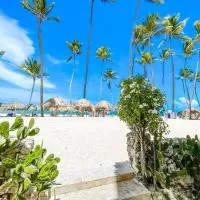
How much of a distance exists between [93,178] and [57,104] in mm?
27791

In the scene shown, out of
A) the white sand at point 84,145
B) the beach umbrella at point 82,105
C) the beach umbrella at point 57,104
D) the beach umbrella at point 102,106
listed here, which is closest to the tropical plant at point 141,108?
the white sand at point 84,145

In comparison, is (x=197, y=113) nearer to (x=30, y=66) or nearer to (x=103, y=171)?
(x=30, y=66)

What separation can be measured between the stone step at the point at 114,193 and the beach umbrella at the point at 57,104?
27.2 metres

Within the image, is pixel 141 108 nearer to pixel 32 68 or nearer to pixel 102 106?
pixel 102 106

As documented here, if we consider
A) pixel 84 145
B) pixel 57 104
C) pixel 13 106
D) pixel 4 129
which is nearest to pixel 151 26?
pixel 57 104

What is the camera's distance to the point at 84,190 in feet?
22.1

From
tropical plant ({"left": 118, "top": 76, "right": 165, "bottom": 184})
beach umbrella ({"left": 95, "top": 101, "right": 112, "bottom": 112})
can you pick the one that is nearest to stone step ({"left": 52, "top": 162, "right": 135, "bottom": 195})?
tropical plant ({"left": 118, "top": 76, "right": 165, "bottom": 184})

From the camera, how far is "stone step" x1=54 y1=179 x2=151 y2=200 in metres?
6.37

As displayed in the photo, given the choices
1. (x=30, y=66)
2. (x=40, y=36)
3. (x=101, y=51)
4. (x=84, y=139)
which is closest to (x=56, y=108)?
(x=40, y=36)

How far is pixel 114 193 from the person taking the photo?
6.69m

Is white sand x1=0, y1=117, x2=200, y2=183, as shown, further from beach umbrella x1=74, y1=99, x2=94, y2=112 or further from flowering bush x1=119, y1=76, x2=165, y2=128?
beach umbrella x1=74, y1=99, x2=94, y2=112

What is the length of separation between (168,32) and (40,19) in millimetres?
18509

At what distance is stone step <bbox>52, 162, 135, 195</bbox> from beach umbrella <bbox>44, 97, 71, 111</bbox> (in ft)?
87.9

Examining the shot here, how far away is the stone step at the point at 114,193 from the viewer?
6374 millimetres
